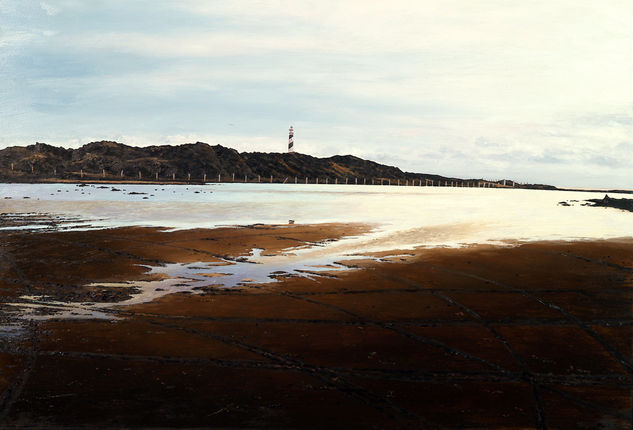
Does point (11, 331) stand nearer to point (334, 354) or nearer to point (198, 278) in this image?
point (334, 354)

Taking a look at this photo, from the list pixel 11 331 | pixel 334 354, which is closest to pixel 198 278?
pixel 11 331

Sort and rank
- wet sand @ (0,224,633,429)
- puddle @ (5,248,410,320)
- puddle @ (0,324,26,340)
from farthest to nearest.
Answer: puddle @ (5,248,410,320)
puddle @ (0,324,26,340)
wet sand @ (0,224,633,429)

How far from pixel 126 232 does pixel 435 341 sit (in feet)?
82.4

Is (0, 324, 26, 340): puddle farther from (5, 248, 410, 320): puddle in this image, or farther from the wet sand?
(5, 248, 410, 320): puddle

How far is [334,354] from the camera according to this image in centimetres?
980

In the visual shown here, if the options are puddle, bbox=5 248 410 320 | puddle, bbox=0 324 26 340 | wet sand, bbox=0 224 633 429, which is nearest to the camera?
wet sand, bbox=0 224 633 429

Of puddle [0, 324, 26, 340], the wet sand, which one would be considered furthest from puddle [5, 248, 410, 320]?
puddle [0, 324, 26, 340]

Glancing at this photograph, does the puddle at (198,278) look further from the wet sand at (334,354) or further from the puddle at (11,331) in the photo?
the puddle at (11,331)

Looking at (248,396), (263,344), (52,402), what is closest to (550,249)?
(263,344)

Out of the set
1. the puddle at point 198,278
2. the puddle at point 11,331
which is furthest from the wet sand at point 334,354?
the puddle at point 198,278

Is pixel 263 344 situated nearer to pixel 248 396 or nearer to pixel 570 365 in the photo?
pixel 248 396

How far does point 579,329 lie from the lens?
11.7 m

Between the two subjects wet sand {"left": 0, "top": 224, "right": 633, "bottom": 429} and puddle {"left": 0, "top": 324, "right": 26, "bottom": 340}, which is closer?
wet sand {"left": 0, "top": 224, "right": 633, "bottom": 429}

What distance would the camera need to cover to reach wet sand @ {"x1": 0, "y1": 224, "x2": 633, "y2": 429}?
7.32 meters
